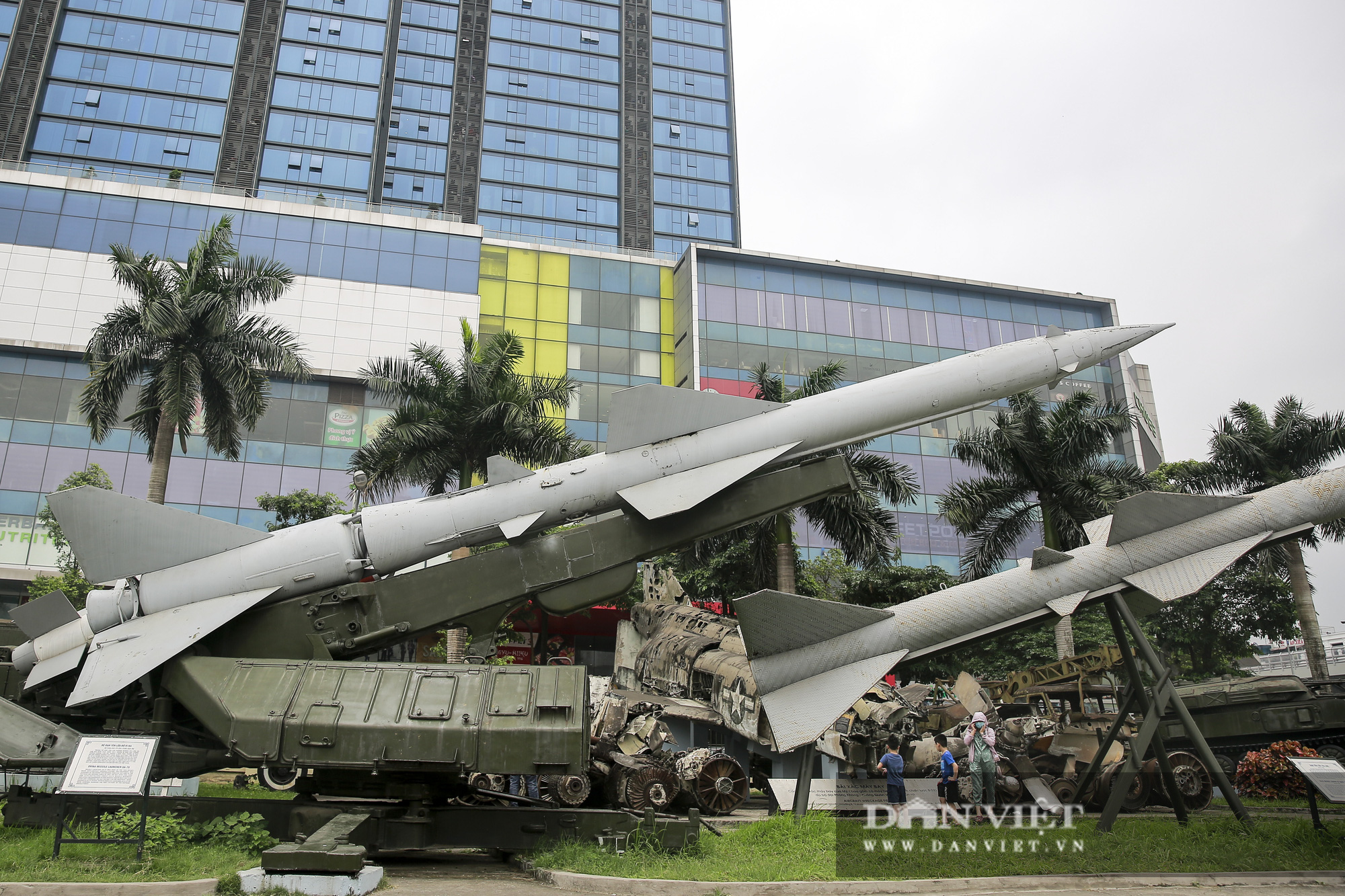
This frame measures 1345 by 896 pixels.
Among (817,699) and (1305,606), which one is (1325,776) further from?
(1305,606)

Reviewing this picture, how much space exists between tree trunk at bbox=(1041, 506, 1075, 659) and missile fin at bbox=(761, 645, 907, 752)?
1040cm

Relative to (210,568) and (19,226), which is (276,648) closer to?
(210,568)

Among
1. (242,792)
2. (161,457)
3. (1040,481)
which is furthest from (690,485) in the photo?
(1040,481)

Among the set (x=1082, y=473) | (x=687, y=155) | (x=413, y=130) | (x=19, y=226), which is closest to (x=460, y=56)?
(x=413, y=130)

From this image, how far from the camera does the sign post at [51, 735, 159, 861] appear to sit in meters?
6.28

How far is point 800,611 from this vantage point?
874cm

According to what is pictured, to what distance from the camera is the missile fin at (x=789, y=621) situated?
8.65 meters

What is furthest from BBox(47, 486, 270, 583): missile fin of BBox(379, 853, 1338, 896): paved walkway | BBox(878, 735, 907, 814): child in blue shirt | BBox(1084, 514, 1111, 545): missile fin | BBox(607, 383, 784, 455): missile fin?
BBox(1084, 514, 1111, 545): missile fin

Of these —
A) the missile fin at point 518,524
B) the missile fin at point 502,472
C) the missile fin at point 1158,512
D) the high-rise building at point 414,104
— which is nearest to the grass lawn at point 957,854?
the missile fin at point 518,524

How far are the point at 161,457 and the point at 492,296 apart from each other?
64.6 ft

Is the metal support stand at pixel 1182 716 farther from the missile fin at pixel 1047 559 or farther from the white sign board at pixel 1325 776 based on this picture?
the white sign board at pixel 1325 776

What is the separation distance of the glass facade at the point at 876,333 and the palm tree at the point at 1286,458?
13944 mm

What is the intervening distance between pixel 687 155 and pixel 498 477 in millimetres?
49132

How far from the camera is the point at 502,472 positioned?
8812mm
